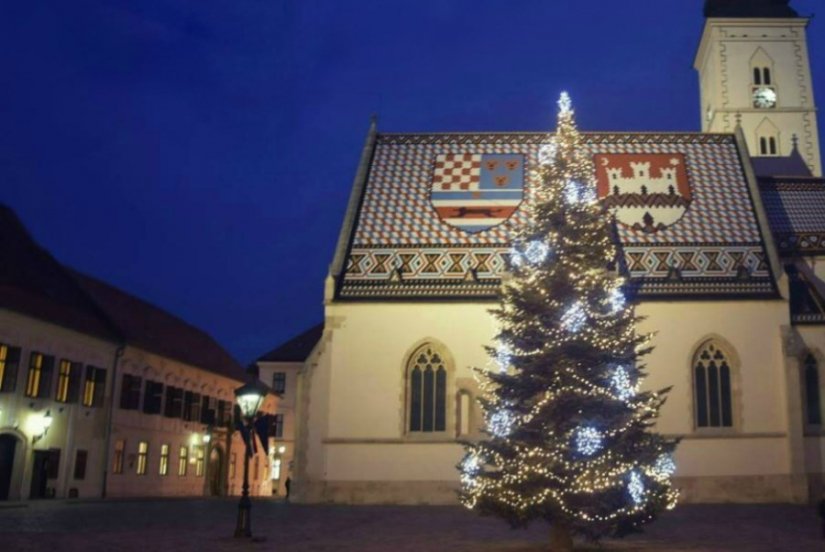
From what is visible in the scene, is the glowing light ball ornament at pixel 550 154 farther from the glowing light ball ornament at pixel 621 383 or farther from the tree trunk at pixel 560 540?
the tree trunk at pixel 560 540

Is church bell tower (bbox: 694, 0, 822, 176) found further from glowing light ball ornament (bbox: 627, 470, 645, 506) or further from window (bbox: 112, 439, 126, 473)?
glowing light ball ornament (bbox: 627, 470, 645, 506)

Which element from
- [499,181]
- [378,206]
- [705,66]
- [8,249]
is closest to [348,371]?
[378,206]

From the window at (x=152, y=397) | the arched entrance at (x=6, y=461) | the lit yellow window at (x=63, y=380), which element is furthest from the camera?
the window at (x=152, y=397)

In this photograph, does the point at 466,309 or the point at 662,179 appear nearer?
the point at 466,309

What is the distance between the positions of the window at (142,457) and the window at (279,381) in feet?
61.7

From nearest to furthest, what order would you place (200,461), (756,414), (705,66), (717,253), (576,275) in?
(576,275)
(756,414)
(717,253)
(200,461)
(705,66)

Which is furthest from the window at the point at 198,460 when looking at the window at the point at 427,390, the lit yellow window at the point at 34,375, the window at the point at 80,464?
the window at the point at 427,390

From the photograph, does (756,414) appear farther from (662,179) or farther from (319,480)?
(319,480)

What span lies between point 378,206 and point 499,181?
442 cm

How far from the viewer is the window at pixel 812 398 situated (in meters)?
26.9

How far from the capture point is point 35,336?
29062mm

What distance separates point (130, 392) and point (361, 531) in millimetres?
21532

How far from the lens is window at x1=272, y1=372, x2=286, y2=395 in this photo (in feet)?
183

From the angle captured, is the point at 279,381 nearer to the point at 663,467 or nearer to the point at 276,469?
the point at 276,469
